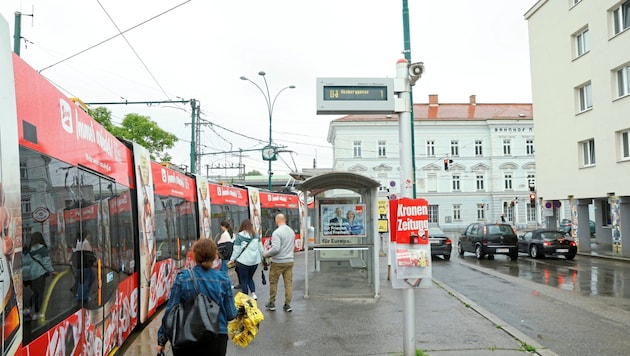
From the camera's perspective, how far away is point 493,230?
22203mm

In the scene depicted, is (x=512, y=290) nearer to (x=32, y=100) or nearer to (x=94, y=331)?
(x=94, y=331)

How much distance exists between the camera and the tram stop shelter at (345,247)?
11133mm

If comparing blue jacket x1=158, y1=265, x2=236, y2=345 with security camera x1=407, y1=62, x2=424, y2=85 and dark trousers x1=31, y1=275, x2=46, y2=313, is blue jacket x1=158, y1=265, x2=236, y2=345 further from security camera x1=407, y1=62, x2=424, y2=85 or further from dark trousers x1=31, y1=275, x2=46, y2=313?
security camera x1=407, y1=62, x2=424, y2=85

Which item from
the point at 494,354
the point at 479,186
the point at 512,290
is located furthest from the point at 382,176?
the point at 494,354

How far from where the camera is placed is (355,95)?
6312mm

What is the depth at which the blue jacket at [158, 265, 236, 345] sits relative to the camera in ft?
13.2

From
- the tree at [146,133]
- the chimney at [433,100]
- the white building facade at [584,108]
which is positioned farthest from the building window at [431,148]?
the tree at [146,133]

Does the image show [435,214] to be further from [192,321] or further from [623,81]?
[192,321]

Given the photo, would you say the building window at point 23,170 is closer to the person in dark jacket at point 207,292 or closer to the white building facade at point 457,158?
the person in dark jacket at point 207,292

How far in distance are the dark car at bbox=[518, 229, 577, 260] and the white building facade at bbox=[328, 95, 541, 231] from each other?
36.4 m

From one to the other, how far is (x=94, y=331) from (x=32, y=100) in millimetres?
2507

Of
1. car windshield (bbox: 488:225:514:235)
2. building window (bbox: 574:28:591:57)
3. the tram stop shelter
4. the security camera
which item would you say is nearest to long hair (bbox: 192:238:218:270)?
the security camera

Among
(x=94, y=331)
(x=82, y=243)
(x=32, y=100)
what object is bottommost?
(x=94, y=331)

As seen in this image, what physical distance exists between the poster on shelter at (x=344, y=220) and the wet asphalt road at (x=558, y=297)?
3.01 meters
